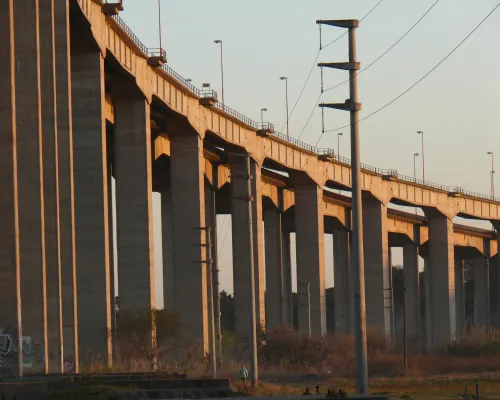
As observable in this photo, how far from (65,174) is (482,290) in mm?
94315

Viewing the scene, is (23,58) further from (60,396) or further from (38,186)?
(60,396)

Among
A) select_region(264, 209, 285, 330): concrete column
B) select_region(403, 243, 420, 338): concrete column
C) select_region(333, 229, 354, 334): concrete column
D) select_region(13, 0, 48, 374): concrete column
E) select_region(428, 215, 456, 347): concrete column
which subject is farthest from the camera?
select_region(403, 243, 420, 338): concrete column

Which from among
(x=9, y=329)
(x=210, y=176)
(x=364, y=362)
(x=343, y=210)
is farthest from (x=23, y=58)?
(x=343, y=210)

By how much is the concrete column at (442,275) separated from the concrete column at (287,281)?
44.3ft

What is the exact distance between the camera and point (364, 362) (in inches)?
1345

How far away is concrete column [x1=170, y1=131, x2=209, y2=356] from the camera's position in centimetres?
8350

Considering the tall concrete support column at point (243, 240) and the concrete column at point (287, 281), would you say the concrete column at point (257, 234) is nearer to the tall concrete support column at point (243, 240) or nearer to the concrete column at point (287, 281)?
the tall concrete support column at point (243, 240)

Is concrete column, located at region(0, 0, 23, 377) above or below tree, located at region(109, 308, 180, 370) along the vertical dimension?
above

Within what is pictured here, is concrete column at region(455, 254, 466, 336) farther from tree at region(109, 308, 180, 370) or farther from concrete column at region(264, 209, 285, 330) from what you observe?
tree at region(109, 308, 180, 370)

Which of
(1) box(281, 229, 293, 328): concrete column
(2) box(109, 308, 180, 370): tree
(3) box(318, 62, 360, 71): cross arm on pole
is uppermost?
(3) box(318, 62, 360, 71): cross arm on pole

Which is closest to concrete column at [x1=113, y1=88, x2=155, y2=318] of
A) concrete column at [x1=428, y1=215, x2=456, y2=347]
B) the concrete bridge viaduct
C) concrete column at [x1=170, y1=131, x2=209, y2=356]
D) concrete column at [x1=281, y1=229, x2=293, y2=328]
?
the concrete bridge viaduct

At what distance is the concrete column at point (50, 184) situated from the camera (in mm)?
53750

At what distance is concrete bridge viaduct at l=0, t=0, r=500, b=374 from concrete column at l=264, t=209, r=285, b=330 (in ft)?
0.50

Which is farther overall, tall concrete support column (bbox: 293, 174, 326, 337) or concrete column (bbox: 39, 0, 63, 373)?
tall concrete support column (bbox: 293, 174, 326, 337)
